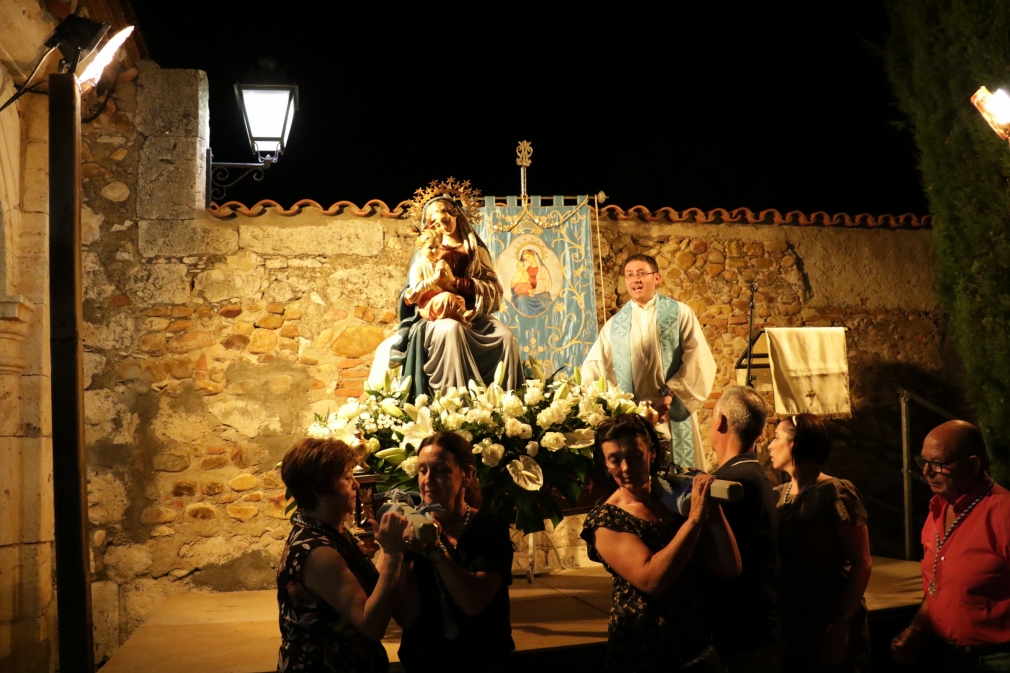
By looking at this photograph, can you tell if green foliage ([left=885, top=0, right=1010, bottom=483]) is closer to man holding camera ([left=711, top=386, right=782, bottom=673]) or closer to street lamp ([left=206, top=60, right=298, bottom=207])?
man holding camera ([left=711, top=386, right=782, bottom=673])

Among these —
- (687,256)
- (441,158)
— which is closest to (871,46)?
(687,256)

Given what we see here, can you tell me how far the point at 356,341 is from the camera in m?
6.54

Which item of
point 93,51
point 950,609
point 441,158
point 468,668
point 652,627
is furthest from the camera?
point 441,158

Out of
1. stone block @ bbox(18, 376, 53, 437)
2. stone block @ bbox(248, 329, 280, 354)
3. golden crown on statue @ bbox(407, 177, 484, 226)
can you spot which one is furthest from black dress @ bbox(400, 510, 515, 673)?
stone block @ bbox(248, 329, 280, 354)

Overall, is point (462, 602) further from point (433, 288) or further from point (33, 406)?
point (33, 406)

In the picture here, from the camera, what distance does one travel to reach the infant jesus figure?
16.7 ft

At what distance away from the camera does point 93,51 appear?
3723mm

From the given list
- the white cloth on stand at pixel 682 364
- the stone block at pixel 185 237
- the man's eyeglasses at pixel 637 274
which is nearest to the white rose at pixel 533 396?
the white cloth on stand at pixel 682 364

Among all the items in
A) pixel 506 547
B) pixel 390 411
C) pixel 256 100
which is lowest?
pixel 506 547

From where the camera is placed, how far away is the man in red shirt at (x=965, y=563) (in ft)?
9.31

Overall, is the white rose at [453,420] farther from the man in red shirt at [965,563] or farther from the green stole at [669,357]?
the green stole at [669,357]

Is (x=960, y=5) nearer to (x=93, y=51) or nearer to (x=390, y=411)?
(x=390, y=411)

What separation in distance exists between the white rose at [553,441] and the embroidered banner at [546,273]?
8.64 ft

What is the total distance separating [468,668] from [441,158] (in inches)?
687
